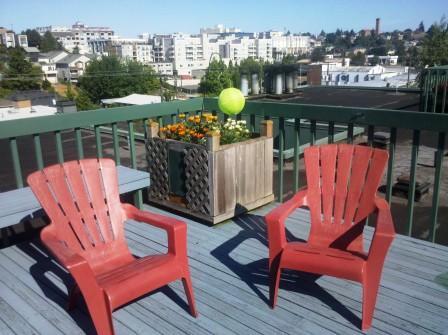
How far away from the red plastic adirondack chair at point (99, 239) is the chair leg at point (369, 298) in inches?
33.0

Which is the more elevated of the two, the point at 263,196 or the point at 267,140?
the point at 267,140

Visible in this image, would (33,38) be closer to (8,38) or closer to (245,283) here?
(8,38)

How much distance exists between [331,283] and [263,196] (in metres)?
1.29

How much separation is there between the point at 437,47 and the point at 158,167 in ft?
111

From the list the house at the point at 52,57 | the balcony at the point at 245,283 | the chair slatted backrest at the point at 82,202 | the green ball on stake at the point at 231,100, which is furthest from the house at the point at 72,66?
the chair slatted backrest at the point at 82,202

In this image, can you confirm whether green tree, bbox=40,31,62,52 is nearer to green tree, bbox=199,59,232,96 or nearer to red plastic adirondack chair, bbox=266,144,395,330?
green tree, bbox=199,59,232,96

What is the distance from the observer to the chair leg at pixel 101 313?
5.77 ft

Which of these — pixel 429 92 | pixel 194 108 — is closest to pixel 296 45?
pixel 429 92

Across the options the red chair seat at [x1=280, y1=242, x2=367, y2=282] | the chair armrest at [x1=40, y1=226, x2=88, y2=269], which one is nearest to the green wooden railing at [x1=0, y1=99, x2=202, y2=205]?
the chair armrest at [x1=40, y1=226, x2=88, y2=269]

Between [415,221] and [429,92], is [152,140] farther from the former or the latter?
[429,92]

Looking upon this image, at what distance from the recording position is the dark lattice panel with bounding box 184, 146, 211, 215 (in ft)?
10.2

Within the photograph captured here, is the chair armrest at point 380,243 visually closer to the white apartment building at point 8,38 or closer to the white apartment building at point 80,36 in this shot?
the white apartment building at point 8,38

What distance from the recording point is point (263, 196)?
141 inches

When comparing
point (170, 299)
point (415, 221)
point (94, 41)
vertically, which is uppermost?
point (94, 41)
